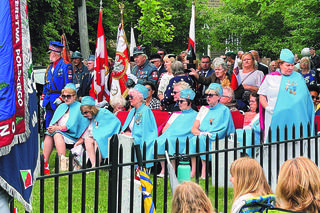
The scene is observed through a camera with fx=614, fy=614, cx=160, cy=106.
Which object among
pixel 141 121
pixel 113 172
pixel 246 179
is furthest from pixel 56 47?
pixel 246 179

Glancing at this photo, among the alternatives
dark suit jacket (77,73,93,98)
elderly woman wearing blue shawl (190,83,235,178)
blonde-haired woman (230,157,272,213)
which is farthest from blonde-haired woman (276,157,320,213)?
dark suit jacket (77,73,93,98)

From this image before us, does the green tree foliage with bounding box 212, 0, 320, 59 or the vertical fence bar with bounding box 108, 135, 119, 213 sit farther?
the green tree foliage with bounding box 212, 0, 320, 59

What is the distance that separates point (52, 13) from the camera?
18.3 m

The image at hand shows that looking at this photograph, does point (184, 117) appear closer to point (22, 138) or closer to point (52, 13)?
point (22, 138)

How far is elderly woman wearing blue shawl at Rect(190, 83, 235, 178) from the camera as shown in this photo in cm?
923

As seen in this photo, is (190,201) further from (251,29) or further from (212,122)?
(251,29)

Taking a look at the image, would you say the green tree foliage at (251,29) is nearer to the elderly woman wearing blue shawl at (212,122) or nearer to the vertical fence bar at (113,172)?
the elderly woman wearing blue shawl at (212,122)

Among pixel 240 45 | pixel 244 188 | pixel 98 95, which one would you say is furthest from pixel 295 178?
pixel 240 45

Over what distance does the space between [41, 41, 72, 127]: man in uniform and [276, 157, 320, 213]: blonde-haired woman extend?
350 inches

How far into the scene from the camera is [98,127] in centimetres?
1059

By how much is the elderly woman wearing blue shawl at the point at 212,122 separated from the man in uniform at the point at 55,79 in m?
3.72

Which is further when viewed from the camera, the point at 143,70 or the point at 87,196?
the point at 143,70

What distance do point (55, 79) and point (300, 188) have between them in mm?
9203

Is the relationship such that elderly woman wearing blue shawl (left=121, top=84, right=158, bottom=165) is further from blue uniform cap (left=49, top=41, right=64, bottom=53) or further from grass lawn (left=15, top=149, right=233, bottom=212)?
blue uniform cap (left=49, top=41, right=64, bottom=53)
